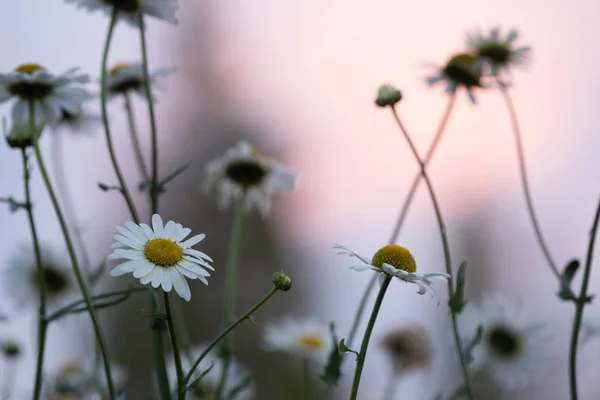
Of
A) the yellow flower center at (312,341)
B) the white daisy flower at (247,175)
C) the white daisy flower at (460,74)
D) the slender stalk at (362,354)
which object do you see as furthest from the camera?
the yellow flower center at (312,341)

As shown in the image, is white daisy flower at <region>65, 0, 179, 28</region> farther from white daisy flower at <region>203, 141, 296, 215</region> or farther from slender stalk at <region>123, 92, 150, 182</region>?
white daisy flower at <region>203, 141, 296, 215</region>

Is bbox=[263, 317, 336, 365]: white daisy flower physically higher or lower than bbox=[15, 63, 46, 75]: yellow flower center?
higher

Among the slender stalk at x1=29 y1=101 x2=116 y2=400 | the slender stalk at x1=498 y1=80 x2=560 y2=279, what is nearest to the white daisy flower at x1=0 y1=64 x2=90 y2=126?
the slender stalk at x1=29 y1=101 x2=116 y2=400

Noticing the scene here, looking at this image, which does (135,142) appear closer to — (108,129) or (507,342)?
(108,129)

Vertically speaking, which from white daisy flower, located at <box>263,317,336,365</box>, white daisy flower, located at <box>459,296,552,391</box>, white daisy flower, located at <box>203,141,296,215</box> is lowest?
white daisy flower, located at <box>263,317,336,365</box>

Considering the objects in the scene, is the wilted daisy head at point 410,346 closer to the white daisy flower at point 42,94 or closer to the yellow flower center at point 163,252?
the white daisy flower at point 42,94

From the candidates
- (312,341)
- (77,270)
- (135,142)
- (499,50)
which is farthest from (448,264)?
(312,341)

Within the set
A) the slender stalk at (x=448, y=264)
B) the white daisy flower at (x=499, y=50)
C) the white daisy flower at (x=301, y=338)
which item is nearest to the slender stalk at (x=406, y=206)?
the slender stalk at (x=448, y=264)
